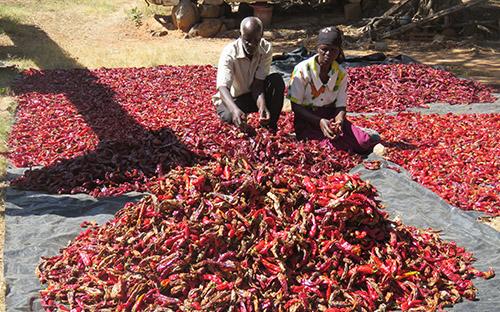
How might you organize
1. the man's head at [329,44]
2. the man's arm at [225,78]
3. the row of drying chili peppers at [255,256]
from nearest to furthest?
the row of drying chili peppers at [255,256], the man's head at [329,44], the man's arm at [225,78]

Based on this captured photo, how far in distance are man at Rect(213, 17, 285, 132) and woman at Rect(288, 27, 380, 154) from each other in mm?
226

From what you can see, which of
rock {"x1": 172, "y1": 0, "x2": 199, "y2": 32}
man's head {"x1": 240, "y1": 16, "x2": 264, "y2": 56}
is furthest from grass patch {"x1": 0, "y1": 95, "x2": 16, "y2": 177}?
rock {"x1": 172, "y1": 0, "x2": 199, "y2": 32}

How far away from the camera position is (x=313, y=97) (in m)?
6.07

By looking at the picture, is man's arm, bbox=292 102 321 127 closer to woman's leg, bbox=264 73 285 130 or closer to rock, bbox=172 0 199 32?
woman's leg, bbox=264 73 285 130

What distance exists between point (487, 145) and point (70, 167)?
4.18m

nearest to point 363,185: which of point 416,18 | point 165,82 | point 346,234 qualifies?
point 346,234

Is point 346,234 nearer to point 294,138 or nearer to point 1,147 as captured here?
point 294,138

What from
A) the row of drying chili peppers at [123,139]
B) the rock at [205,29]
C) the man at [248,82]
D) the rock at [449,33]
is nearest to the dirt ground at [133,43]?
the rock at [205,29]

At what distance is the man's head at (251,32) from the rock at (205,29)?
349 inches

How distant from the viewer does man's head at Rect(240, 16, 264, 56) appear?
215 inches

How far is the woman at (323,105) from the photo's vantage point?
231 inches

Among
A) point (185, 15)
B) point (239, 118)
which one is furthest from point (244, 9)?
point (239, 118)

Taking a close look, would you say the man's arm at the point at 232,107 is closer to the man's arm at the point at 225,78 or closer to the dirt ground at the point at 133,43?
the man's arm at the point at 225,78

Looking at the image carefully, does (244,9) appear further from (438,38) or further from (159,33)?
(438,38)
